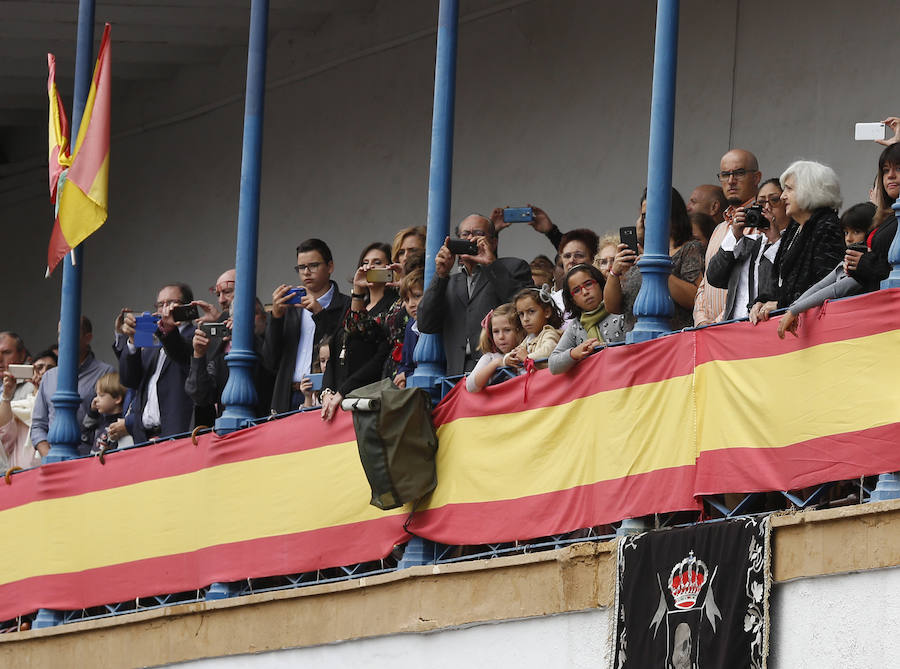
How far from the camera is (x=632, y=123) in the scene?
46.1ft

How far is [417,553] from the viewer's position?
9023mm

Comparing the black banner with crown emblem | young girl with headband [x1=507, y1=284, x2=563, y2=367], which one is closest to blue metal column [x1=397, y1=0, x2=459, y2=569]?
young girl with headband [x1=507, y1=284, x2=563, y2=367]

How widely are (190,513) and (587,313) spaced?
10.5 feet

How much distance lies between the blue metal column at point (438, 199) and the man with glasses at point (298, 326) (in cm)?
98

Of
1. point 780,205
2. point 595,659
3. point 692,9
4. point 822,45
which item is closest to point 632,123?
point 692,9

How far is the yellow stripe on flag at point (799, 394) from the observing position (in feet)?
22.2

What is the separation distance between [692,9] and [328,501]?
585 centimetres

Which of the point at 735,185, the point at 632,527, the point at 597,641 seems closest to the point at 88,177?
the point at 735,185

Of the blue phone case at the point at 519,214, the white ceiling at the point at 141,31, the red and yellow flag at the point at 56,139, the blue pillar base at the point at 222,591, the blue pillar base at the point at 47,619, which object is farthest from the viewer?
the white ceiling at the point at 141,31

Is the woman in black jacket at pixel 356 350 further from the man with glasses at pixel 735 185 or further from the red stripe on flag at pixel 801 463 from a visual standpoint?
the red stripe on flag at pixel 801 463

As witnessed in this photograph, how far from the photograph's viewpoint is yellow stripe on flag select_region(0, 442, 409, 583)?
9.52 meters

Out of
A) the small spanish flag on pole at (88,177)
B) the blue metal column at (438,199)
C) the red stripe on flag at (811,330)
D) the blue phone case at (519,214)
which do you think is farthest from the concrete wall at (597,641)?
the small spanish flag on pole at (88,177)

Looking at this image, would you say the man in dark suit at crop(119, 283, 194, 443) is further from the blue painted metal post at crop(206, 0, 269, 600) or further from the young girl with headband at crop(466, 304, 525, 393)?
the young girl with headband at crop(466, 304, 525, 393)

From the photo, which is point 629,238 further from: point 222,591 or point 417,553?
point 222,591
